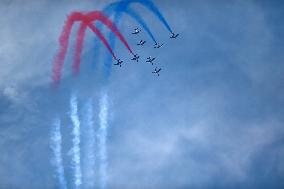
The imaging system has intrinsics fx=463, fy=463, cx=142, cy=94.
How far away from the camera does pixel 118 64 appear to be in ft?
298

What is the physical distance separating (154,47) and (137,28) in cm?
553

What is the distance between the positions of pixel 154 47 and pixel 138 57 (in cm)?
383

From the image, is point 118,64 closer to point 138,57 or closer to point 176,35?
point 138,57

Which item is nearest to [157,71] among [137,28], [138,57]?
[138,57]

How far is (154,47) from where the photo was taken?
90.9m

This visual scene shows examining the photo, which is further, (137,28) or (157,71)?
(157,71)

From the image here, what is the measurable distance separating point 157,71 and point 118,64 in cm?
894

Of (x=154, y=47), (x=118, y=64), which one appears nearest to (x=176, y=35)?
(x=154, y=47)

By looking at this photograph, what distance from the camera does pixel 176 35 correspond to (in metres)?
90.1

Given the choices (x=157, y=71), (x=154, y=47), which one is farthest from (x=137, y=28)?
(x=157, y=71)

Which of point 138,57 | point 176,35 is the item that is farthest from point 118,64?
point 176,35

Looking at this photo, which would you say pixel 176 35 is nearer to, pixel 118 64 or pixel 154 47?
pixel 154 47
